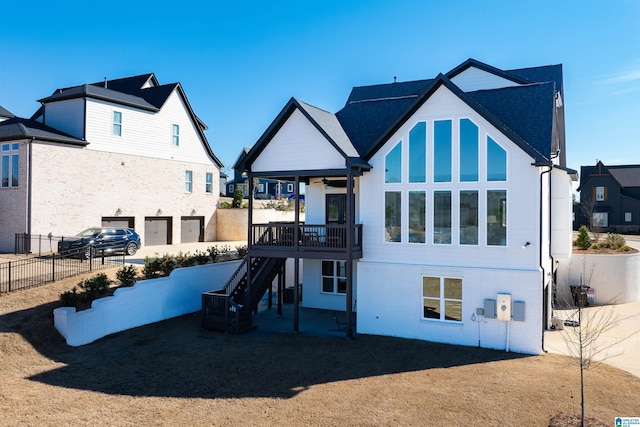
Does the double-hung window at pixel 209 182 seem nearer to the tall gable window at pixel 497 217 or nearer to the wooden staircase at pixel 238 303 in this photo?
the wooden staircase at pixel 238 303

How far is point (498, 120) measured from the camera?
1503 centimetres

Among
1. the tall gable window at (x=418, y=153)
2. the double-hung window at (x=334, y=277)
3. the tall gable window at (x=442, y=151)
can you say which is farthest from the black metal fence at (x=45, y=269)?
the tall gable window at (x=442, y=151)

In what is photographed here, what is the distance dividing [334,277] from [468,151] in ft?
26.9

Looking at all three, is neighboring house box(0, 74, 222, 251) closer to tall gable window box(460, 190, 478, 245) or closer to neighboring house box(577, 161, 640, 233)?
tall gable window box(460, 190, 478, 245)

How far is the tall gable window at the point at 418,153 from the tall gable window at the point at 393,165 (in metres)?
0.39

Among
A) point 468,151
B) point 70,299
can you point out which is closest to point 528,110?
point 468,151

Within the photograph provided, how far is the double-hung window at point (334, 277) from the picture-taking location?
19984 millimetres

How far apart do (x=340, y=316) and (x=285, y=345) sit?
4.66m

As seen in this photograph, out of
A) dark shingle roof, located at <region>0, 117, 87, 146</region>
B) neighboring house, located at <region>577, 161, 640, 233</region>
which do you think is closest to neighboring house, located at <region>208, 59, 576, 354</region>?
dark shingle roof, located at <region>0, 117, 87, 146</region>

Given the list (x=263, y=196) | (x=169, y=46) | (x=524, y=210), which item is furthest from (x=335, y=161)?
(x=263, y=196)

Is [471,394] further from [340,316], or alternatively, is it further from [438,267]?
[340,316]

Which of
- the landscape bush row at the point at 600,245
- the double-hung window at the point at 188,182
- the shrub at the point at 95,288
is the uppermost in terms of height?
the double-hung window at the point at 188,182

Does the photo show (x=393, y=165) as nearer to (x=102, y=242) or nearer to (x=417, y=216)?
(x=417, y=216)

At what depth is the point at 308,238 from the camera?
16812mm
